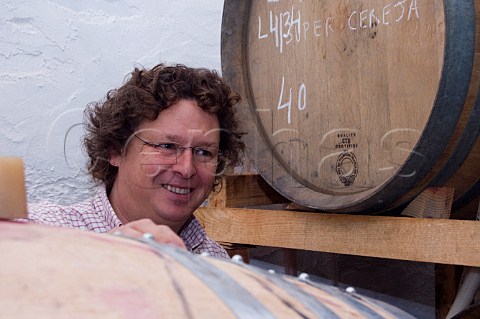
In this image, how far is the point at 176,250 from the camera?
2.76 feet

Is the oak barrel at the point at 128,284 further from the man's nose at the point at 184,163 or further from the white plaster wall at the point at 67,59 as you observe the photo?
the white plaster wall at the point at 67,59

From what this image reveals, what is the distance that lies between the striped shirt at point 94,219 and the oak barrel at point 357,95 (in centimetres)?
35

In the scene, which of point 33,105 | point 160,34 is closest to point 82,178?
point 33,105

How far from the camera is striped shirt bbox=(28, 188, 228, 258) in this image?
5.43 feet

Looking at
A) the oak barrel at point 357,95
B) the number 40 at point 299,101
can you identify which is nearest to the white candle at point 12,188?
the oak barrel at point 357,95

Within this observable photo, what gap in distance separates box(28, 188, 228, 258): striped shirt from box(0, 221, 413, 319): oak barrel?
0.82 metres

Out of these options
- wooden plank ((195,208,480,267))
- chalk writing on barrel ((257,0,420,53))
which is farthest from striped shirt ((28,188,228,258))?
chalk writing on barrel ((257,0,420,53))

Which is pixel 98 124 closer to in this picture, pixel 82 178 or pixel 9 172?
pixel 82 178

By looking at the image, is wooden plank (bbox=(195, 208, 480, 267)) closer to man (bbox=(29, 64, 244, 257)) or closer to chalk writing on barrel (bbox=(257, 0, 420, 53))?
man (bbox=(29, 64, 244, 257))

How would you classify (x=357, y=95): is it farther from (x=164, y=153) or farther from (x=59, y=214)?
(x=59, y=214)

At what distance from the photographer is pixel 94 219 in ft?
5.85

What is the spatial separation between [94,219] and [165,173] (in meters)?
0.21

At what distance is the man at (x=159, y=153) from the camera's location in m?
1.85

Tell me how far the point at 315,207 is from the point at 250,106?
0.47m
